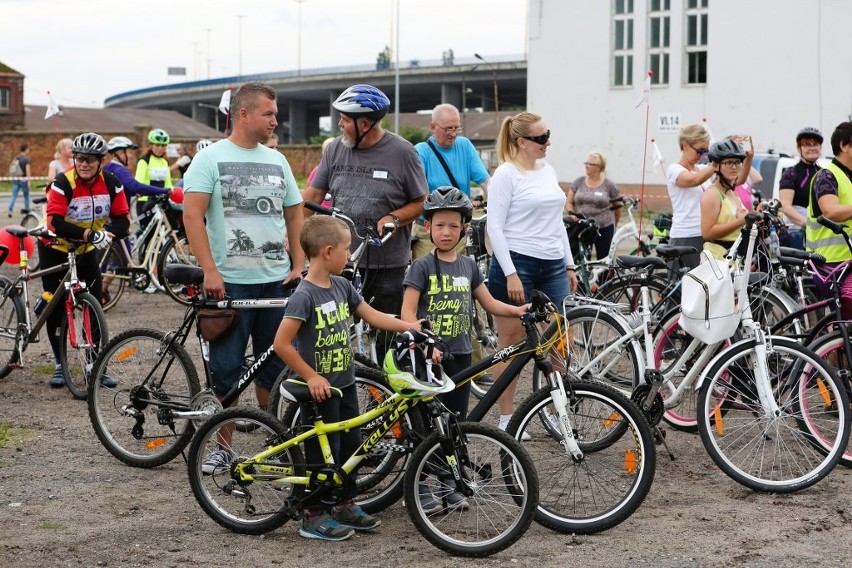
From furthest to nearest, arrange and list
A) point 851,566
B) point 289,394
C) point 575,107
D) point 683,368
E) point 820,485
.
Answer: point 575,107 → point 683,368 → point 820,485 → point 289,394 → point 851,566

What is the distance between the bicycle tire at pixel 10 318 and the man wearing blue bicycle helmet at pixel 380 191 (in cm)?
316

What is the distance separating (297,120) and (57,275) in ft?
340

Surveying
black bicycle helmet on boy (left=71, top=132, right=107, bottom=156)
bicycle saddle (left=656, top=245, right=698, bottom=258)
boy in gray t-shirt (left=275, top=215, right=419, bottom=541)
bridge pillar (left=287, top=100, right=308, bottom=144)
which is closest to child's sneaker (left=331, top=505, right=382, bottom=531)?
boy in gray t-shirt (left=275, top=215, right=419, bottom=541)

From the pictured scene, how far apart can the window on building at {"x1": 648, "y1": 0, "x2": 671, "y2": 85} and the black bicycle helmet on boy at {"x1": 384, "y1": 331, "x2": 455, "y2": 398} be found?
3591 cm

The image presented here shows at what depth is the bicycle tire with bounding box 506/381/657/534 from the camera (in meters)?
5.34

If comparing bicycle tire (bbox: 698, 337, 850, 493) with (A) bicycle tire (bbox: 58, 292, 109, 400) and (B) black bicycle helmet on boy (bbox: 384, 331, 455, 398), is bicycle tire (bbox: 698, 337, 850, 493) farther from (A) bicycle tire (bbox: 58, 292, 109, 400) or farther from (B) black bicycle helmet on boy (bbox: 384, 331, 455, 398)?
(A) bicycle tire (bbox: 58, 292, 109, 400)

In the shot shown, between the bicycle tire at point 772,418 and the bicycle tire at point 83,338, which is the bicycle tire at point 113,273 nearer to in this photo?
the bicycle tire at point 83,338

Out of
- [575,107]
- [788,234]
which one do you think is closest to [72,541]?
[788,234]

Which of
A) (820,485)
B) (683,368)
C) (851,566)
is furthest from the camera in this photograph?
(683,368)

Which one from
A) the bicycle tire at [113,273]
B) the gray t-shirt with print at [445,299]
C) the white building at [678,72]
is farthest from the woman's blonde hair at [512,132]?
the white building at [678,72]

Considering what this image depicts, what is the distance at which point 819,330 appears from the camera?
7109 millimetres

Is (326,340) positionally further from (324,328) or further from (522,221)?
(522,221)

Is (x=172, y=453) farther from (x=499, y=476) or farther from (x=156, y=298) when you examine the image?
(x=156, y=298)

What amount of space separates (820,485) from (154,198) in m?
9.71
